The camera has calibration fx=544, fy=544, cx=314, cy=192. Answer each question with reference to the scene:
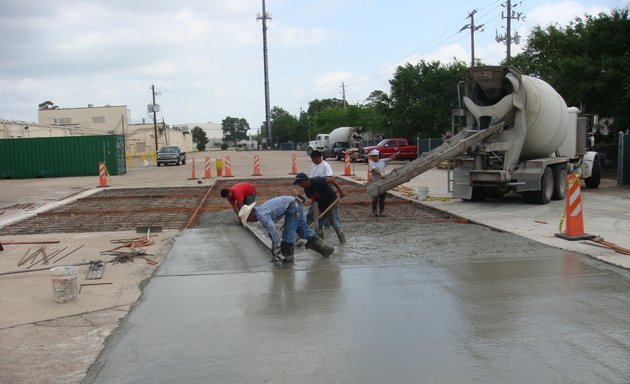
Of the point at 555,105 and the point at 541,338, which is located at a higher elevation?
the point at 555,105

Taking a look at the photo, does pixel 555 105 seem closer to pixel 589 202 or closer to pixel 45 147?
pixel 589 202

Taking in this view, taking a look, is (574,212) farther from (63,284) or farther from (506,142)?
(63,284)

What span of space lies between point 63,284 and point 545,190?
1271cm

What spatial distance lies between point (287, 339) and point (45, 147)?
31.4 meters

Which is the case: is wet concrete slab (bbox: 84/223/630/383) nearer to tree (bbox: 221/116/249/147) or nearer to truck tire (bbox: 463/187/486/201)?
truck tire (bbox: 463/187/486/201)

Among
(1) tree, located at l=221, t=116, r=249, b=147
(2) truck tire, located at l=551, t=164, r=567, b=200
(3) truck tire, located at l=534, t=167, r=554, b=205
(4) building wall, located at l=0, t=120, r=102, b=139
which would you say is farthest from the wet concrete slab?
(1) tree, located at l=221, t=116, r=249, b=147

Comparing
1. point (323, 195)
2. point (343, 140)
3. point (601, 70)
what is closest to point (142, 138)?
point (343, 140)

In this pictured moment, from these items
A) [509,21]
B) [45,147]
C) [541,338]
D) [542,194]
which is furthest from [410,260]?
[509,21]

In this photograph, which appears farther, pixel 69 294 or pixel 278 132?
pixel 278 132

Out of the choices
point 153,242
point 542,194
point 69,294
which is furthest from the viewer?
point 542,194

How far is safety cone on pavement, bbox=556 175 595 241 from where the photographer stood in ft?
31.6

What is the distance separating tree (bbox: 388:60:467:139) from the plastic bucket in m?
37.3

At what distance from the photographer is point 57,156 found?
32.1 meters

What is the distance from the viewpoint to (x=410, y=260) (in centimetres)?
845
